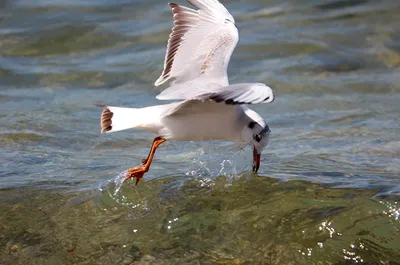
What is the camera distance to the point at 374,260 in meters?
4.18

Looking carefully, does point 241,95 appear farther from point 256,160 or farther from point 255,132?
point 256,160

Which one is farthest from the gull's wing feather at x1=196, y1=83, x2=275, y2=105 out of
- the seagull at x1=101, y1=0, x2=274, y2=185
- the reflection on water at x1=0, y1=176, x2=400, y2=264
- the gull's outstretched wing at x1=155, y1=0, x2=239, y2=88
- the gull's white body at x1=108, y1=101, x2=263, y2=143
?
the gull's outstretched wing at x1=155, y1=0, x2=239, y2=88

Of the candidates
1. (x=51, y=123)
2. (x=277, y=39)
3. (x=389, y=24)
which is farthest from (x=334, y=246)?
(x=389, y=24)

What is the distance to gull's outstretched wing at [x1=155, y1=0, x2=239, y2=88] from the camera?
5.79 metres

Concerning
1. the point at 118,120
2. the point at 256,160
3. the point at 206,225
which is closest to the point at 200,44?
the point at 256,160

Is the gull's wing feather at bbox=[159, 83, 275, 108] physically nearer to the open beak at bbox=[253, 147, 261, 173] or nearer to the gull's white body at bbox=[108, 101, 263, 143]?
the gull's white body at bbox=[108, 101, 263, 143]

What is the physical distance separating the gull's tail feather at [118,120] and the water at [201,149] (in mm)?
515

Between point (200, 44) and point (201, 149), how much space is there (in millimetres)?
1324

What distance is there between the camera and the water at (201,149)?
445 centimetres

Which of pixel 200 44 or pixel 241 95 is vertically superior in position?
pixel 200 44

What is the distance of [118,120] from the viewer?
511 centimetres

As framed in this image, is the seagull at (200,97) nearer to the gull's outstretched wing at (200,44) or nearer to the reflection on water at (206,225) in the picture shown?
the gull's outstretched wing at (200,44)

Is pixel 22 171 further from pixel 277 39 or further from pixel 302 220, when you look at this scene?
pixel 277 39

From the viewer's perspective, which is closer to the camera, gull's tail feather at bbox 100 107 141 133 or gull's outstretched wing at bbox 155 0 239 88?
gull's tail feather at bbox 100 107 141 133
